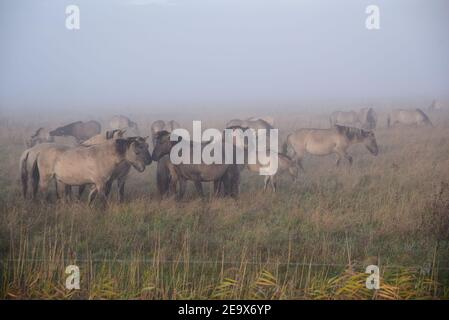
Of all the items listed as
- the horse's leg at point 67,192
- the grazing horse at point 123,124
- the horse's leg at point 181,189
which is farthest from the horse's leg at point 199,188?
the horse's leg at point 67,192

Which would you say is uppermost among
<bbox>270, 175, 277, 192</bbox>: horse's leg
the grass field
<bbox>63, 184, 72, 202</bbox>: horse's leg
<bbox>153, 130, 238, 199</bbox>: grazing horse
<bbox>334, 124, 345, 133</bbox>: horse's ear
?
<bbox>334, 124, 345, 133</bbox>: horse's ear

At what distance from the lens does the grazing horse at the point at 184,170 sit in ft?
21.9

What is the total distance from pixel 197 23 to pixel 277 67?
0.90 m

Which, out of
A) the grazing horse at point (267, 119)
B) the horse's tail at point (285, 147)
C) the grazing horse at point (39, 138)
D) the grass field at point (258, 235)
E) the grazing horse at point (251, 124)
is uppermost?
the grazing horse at point (267, 119)

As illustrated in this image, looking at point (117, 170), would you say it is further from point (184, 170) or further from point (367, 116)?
point (367, 116)

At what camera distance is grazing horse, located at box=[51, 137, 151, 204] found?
6668 millimetres

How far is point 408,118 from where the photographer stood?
6.55 m

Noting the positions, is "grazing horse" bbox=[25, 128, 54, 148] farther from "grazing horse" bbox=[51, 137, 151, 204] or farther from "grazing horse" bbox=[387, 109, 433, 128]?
"grazing horse" bbox=[387, 109, 433, 128]

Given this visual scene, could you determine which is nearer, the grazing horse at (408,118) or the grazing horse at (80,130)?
the grazing horse at (408,118)

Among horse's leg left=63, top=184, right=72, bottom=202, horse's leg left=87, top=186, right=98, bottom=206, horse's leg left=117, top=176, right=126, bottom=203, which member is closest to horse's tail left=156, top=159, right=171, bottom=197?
horse's leg left=117, top=176, right=126, bottom=203

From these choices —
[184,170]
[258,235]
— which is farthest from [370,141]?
[184,170]

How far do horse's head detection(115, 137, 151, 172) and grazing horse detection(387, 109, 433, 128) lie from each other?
2442mm

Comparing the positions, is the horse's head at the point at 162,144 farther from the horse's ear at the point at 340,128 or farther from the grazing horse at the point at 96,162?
the horse's ear at the point at 340,128
